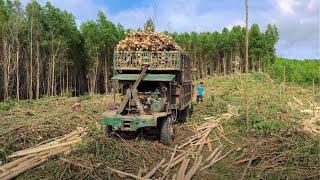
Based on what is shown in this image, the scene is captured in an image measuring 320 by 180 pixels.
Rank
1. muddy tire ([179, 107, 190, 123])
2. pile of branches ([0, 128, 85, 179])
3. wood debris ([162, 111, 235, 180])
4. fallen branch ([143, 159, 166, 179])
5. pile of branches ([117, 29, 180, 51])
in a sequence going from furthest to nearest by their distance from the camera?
muddy tire ([179, 107, 190, 123]) < pile of branches ([117, 29, 180, 51]) < wood debris ([162, 111, 235, 180]) < pile of branches ([0, 128, 85, 179]) < fallen branch ([143, 159, 166, 179])

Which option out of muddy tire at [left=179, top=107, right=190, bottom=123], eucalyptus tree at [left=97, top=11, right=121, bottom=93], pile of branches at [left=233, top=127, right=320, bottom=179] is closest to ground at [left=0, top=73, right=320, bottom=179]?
pile of branches at [left=233, top=127, right=320, bottom=179]

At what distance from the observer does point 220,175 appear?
9.71 metres

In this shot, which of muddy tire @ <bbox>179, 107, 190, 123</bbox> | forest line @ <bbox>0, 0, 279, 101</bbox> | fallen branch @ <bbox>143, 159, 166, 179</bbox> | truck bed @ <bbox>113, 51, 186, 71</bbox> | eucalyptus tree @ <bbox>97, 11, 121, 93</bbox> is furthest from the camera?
eucalyptus tree @ <bbox>97, 11, 121, 93</bbox>

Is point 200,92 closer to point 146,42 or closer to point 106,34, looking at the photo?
point 146,42

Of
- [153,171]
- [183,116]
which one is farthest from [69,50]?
[153,171]

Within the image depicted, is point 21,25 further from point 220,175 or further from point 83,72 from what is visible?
point 220,175

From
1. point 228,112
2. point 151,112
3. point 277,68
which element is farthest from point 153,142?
point 277,68

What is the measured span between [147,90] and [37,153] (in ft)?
13.5

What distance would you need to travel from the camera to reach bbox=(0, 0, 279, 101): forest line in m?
31.4

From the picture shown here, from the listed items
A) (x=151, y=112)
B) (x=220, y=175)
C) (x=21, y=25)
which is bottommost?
(x=220, y=175)

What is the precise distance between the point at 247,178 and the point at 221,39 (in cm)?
4724

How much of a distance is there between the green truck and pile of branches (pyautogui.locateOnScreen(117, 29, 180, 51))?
0.22m

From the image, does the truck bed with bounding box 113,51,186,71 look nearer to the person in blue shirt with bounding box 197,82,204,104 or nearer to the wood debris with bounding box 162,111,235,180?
the wood debris with bounding box 162,111,235,180

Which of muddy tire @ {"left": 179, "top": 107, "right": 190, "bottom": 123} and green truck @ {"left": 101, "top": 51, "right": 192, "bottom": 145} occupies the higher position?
green truck @ {"left": 101, "top": 51, "right": 192, "bottom": 145}
